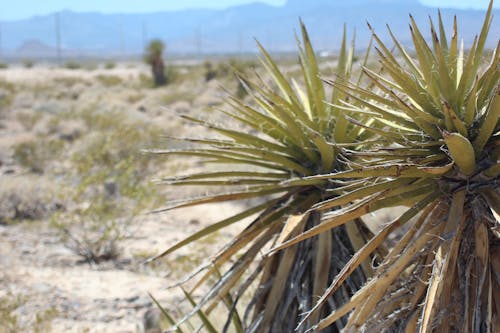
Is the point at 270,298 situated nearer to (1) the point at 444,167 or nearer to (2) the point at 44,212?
(1) the point at 444,167

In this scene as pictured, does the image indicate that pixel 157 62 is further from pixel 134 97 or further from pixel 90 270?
pixel 90 270

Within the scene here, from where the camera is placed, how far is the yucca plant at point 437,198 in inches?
101

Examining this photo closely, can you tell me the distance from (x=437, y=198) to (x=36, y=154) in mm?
14692

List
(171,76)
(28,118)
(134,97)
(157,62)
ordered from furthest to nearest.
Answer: (171,76)
(157,62)
(134,97)
(28,118)

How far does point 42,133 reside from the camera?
2014 cm

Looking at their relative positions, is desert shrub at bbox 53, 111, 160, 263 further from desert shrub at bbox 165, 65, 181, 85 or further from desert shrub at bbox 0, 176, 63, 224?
desert shrub at bbox 165, 65, 181, 85

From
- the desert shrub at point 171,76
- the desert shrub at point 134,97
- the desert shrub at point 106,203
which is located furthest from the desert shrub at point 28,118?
the desert shrub at point 171,76

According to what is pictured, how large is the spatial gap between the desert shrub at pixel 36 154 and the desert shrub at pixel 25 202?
3.90 m

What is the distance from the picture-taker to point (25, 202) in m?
11.1

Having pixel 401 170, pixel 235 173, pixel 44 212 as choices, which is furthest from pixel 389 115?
pixel 44 212

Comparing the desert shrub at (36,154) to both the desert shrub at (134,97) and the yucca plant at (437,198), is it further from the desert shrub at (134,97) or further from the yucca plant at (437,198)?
the desert shrub at (134,97)

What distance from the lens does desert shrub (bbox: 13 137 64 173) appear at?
50.5ft

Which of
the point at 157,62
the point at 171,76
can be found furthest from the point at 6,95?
the point at 171,76

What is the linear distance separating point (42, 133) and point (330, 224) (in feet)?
62.4
